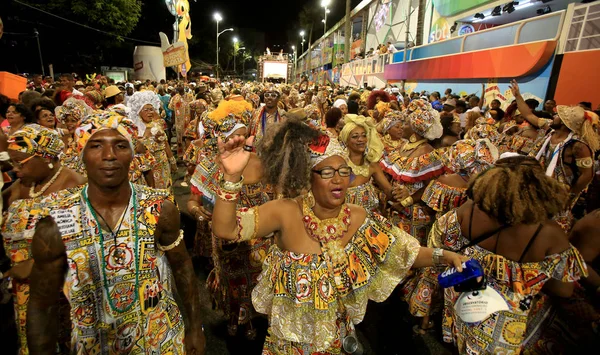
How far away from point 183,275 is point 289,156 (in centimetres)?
99

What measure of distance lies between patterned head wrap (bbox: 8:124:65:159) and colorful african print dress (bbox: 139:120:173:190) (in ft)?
8.10

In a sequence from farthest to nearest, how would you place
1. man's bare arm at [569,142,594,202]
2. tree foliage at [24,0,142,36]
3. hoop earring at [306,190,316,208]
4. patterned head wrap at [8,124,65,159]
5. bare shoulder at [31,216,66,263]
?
1. tree foliage at [24,0,142,36]
2. man's bare arm at [569,142,594,202]
3. patterned head wrap at [8,124,65,159]
4. hoop earring at [306,190,316,208]
5. bare shoulder at [31,216,66,263]

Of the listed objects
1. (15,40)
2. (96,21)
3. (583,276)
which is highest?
(96,21)

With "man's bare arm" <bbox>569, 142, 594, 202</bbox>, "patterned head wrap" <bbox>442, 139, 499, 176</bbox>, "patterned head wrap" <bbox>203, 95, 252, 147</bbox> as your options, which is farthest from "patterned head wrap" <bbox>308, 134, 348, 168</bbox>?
"man's bare arm" <bbox>569, 142, 594, 202</bbox>

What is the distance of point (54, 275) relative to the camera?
172 centimetres

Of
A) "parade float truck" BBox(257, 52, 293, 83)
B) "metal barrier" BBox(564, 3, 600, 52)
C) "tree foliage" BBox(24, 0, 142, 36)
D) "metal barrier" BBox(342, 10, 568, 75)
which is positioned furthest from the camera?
"parade float truck" BBox(257, 52, 293, 83)

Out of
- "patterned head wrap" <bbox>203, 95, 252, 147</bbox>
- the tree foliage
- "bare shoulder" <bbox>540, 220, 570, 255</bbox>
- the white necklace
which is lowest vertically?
"bare shoulder" <bbox>540, 220, 570, 255</bbox>

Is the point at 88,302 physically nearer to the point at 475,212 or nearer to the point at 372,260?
the point at 372,260

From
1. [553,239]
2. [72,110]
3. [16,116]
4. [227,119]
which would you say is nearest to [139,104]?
[72,110]

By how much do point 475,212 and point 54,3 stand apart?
35292 millimetres

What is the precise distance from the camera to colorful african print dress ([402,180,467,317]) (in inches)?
141

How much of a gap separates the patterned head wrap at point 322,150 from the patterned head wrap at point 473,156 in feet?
6.52

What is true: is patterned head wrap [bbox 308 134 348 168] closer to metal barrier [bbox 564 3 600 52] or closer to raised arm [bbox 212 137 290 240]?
raised arm [bbox 212 137 290 240]

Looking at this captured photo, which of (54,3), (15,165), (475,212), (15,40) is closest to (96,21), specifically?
(54,3)
